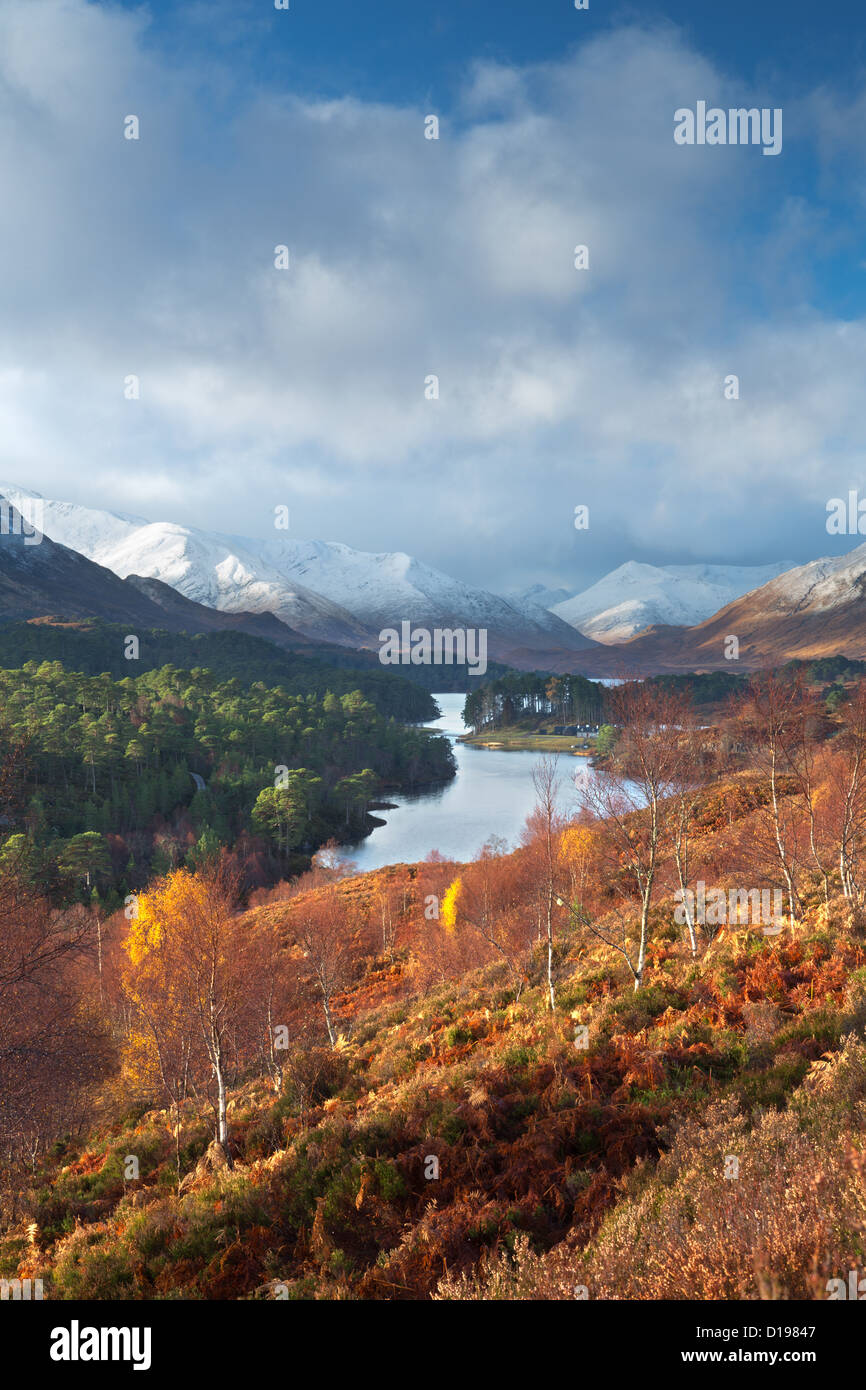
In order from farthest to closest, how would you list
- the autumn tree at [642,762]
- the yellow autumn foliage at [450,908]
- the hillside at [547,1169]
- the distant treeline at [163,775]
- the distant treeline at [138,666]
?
the distant treeline at [138,666]
the distant treeline at [163,775]
the yellow autumn foliage at [450,908]
the autumn tree at [642,762]
the hillside at [547,1169]

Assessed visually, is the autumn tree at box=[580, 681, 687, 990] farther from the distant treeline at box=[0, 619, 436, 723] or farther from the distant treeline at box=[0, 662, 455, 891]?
the distant treeline at box=[0, 619, 436, 723]

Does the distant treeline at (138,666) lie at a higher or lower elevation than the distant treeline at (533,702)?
higher

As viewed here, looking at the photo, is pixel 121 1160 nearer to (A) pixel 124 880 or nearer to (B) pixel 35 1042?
(B) pixel 35 1042

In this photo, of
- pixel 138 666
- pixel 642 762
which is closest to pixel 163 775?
pixel 642 762

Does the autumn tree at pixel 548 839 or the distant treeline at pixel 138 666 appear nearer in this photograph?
the autumn tree at pixel 548 839

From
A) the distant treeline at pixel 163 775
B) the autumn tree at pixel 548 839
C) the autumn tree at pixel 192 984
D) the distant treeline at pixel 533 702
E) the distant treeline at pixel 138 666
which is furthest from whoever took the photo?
the distant treeline at pixel 533 702

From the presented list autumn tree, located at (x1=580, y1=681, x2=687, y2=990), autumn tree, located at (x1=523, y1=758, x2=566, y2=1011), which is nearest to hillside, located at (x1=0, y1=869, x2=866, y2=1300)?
autumn tree, located at (x1=523, y1=758, x2=566, y2=1011)

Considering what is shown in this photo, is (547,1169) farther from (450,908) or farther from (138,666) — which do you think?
(138,666)

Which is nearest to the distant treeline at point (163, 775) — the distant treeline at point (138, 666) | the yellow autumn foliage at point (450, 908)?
the yellow autumn foliage at point (450, 908)

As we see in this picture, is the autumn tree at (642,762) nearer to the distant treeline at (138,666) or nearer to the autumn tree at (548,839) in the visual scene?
the autumn tree at (548,839)
